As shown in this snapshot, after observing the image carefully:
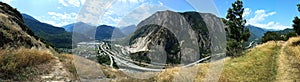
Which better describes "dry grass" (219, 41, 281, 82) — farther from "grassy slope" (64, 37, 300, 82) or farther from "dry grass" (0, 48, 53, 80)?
"dry grass" (0, 48, 53, 80)

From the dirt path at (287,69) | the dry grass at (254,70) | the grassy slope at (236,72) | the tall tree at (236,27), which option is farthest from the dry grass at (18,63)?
the tall tree at (236,27)

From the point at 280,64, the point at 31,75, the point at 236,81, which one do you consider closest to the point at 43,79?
the point at 31,75

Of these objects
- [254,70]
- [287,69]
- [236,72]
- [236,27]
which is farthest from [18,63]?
[236,27]

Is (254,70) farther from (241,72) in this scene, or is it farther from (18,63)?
(18,63)

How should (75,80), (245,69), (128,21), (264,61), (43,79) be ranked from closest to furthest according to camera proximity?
(43,79), (75,80), (245,69), (264,61), (128,21)

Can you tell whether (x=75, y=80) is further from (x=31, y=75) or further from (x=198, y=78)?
(x=198, y=78)

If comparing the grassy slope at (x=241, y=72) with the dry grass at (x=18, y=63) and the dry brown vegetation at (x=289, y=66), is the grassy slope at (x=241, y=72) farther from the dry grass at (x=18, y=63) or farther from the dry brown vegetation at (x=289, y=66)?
the dry grass at (x=18, y=63)

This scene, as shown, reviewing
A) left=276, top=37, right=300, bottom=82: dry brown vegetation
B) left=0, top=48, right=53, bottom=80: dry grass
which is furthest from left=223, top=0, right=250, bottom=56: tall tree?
left=0, top=48, right=53, bottom=80: dry grass
